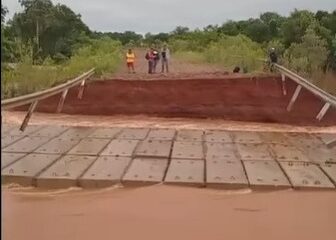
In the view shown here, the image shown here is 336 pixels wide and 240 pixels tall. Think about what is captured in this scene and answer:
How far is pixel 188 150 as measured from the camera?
6508 mm

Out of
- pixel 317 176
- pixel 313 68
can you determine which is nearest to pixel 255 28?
pixel 313 68

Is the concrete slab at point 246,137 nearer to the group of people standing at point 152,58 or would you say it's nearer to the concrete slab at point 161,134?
the concrete slab at point 161,134

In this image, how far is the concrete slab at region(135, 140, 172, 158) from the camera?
6.24m

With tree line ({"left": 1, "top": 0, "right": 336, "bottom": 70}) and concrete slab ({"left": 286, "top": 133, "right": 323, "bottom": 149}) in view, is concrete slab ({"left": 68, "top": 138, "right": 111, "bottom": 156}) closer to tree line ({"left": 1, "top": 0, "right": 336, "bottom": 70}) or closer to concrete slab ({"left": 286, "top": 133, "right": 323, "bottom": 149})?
concrete slab ({"left": 286, "top": 133, "right": 323, "bottom": 149})

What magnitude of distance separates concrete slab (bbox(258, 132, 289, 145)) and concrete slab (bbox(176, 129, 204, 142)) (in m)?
0.83

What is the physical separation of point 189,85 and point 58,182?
25.3ft

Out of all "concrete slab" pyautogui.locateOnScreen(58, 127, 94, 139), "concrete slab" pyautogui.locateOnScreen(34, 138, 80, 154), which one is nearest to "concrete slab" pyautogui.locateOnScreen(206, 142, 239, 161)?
"concrete slab" pyautogui.locateOnScreen(34, 138, 80, 154)

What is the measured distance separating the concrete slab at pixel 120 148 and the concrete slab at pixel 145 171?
0.36m

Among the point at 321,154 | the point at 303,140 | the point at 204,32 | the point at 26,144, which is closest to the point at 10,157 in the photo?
the point at 26,144

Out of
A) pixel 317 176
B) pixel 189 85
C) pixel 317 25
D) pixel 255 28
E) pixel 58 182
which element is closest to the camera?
pixel 58 182

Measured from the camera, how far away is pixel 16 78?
11.3 metres

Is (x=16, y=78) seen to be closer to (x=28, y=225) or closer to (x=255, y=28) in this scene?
(x=28, y=225)

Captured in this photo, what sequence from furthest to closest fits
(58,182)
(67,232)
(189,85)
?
1. (189,85)
2. (58,182)
3. (67,232)

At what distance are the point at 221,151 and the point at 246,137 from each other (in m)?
1.18
